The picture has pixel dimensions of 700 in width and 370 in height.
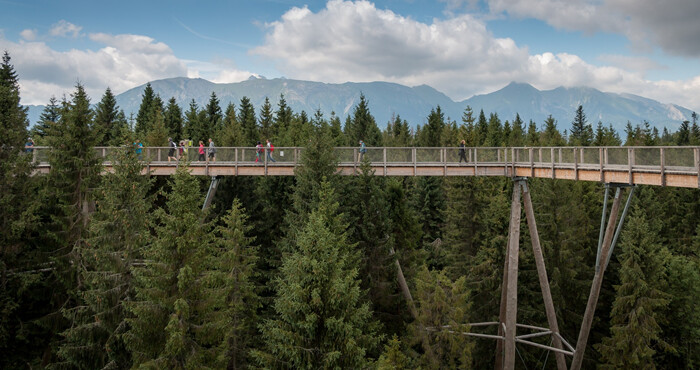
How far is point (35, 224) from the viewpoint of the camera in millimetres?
17531

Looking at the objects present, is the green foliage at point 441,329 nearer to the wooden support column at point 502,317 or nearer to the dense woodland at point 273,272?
the dense woodland at point 273,272

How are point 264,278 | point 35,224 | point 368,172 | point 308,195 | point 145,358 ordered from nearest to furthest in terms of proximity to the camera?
point 145,358 → point 35,224 → point 308,195 → point 368,172 → point 264,278

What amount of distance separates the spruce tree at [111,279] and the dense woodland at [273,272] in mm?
56

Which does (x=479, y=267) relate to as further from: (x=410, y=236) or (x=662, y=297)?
(x=662, y=297)

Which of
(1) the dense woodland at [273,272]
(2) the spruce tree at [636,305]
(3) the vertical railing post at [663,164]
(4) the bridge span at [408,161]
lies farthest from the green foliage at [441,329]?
(2) the spruce tree at [636,305]

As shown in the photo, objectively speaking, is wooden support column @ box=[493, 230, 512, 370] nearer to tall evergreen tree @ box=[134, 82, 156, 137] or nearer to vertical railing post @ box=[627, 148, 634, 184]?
vertical railing post @ box=[627, 148, 634, 184]

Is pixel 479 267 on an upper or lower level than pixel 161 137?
lower

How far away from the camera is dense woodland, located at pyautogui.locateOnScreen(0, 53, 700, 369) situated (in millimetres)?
13297

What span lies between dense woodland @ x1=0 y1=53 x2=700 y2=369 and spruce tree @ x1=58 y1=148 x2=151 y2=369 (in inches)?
2.2

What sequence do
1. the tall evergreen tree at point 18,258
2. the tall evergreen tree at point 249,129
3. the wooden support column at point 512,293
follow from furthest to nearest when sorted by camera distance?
1. the tall evergreen tree at point 249,129
2. the wooden support column at point 512,293
3. the tall evergreen tree at point 18,258

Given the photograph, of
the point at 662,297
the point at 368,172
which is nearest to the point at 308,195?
the point at 368,172

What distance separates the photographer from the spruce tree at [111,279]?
1477cm

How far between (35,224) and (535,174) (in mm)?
21955

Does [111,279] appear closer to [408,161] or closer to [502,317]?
[408,161]
